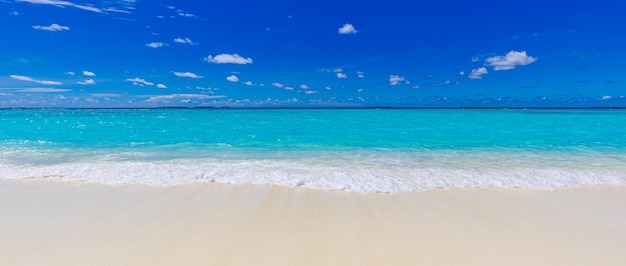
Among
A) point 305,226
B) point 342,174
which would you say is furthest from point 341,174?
point 305,226

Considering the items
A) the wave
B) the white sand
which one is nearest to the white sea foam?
the wave

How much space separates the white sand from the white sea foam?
516mm

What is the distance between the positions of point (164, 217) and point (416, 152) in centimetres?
916

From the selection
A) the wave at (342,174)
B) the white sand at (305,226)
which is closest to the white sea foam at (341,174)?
the wave at (342,174)

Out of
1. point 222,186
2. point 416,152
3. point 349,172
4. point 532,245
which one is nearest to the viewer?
point 532,245

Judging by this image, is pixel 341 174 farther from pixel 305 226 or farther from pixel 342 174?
pixel 305 226

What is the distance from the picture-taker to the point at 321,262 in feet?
10.8

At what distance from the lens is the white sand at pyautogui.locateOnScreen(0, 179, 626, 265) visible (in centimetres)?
340

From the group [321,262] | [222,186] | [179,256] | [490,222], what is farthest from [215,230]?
[490,222]

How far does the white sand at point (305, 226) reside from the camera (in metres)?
3.40

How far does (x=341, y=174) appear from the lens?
7.21 m

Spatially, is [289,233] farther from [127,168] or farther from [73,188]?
[127,168]

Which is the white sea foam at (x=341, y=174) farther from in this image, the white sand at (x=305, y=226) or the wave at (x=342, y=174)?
the white sand at (x=305, y=226)

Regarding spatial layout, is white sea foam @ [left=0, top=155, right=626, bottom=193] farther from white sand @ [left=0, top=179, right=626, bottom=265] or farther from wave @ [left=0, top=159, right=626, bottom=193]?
white sand @ [left=0, top=179, right=626, bottom=265]
